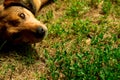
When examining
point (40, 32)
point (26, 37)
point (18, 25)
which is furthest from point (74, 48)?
point (18, 25)

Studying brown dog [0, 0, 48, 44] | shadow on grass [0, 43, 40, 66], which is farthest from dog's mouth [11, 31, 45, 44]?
shadow on grass [0, 43, 40, 66]

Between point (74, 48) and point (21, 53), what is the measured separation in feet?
2.67

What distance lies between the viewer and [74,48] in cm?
498

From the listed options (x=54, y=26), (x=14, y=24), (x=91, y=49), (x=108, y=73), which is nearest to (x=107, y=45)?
(x=91, y=49)

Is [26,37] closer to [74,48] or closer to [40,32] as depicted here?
[40,32]

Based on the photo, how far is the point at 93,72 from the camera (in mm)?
4543

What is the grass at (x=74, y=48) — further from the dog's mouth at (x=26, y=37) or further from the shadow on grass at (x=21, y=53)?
the dog's mouth at (x=26, y=37)

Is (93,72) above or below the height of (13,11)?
below

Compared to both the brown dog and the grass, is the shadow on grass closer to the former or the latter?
the grass

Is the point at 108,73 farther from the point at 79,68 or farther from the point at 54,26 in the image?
the point at 54,26

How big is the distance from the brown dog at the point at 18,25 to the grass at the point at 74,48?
29 centimetres

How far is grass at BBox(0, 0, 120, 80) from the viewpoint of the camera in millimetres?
4598

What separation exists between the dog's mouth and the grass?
24cm

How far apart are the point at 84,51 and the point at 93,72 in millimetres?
484
